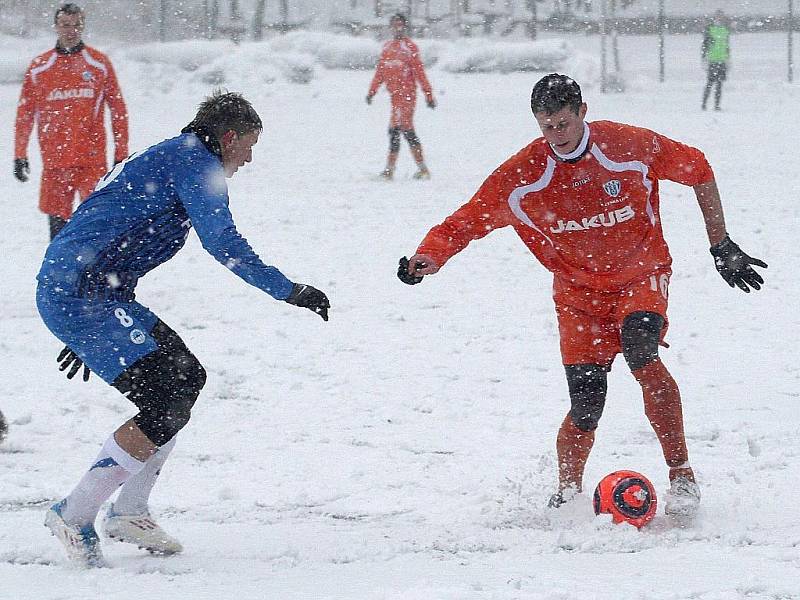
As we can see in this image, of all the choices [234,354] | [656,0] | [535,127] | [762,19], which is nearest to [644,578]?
[234,354]

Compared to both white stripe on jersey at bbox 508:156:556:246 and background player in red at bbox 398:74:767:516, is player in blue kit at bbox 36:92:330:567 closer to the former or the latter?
background player in red at bbox 398:74:767:516

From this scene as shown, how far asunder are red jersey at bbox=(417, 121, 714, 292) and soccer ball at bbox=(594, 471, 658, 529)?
2.34ft

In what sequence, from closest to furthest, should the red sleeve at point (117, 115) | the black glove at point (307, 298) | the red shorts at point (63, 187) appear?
the black glove at point (307, 298), the red shorts at point (63, 187), the red sleeve at point (117, 115)

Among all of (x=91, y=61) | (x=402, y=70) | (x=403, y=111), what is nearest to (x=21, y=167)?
(x=91, y=61)

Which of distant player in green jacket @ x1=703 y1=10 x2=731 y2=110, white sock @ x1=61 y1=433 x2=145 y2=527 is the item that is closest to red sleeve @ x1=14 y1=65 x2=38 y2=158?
white sock @ x1=61 y1=433 x2=145 y2=527

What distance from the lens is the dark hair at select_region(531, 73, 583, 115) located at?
4066mm

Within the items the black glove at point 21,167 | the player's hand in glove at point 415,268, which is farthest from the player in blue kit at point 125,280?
the black glove at point 21,167

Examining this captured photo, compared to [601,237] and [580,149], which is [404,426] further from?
[580,149]

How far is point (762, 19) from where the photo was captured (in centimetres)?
2889

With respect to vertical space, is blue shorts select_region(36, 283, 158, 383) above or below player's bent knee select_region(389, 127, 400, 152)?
above

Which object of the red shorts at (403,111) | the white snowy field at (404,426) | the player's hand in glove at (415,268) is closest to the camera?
the white snowy field at (404,426)

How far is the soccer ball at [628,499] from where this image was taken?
4.17 meters

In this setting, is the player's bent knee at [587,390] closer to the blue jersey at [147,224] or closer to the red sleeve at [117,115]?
the blue jersey at [147,224]

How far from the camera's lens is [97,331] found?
3.74m
